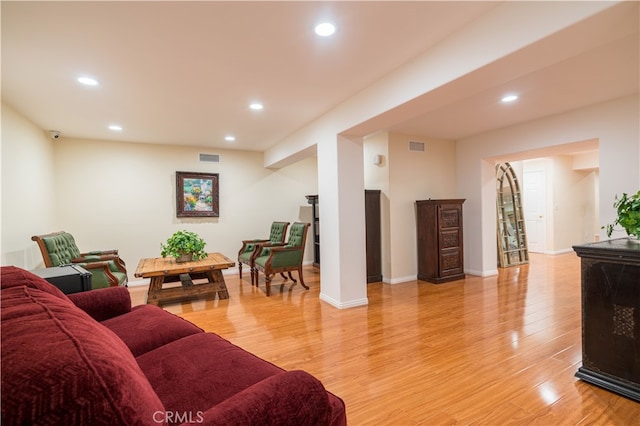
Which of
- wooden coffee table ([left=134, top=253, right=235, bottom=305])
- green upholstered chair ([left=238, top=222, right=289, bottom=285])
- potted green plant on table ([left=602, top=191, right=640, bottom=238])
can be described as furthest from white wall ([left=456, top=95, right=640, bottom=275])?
wooden coffee table ([left=134, top=253, right=235, bottom=305])

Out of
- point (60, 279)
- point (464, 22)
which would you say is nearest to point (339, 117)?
point (464, 22)

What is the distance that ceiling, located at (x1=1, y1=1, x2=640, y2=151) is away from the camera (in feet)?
6.18

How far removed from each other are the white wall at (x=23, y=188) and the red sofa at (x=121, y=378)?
2736mm

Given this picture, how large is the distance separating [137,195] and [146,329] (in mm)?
4318

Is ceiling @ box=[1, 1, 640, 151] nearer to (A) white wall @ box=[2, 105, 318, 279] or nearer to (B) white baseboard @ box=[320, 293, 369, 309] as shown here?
(A) white wall @ box=[2, 105, 318, 279]

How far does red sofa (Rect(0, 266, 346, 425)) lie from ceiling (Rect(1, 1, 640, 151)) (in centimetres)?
169

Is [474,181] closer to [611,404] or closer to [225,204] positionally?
[611,404]

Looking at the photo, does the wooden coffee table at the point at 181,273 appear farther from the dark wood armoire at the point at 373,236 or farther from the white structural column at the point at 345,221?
the dark wood armoire at the point at 373,236

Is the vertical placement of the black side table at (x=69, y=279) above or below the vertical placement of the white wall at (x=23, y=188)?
below

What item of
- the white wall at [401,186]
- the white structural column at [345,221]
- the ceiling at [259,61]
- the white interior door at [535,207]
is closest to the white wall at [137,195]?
the ceiling at [259,61]

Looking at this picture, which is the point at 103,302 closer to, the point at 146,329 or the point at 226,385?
the point at 146,329

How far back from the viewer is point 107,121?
4070mm

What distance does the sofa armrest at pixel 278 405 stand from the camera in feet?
2.71

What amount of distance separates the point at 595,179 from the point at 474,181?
5271 millimetres
